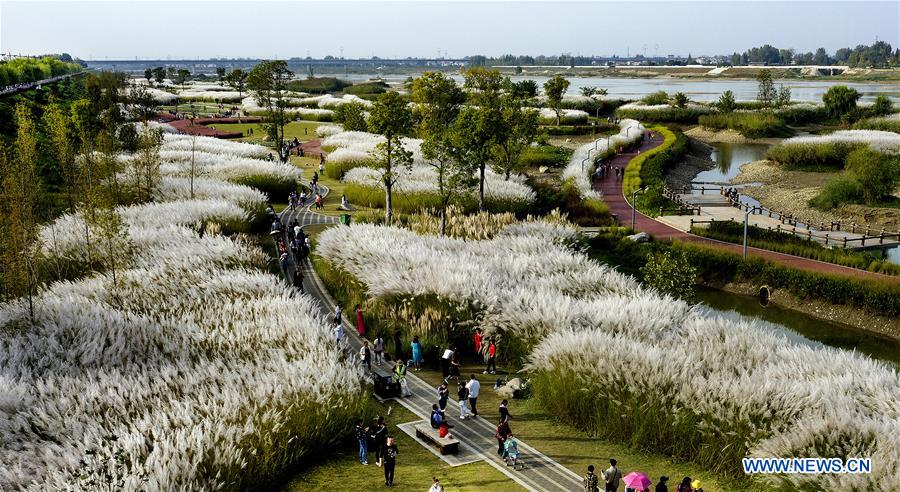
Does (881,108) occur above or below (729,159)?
above

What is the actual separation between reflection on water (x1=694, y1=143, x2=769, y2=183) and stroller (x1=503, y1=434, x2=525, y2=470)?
2556 inches

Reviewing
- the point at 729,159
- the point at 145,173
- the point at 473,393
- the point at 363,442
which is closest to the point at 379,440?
the point at 363,442

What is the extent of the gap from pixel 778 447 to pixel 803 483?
119 cm

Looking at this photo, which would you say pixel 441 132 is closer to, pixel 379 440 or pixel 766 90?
pixel 379 440

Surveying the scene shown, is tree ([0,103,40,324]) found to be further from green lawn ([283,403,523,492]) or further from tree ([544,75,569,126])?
tree ([544,75,569,126])

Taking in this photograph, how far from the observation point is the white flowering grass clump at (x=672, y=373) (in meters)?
16.7

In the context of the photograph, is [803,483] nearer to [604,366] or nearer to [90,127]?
[604,366]

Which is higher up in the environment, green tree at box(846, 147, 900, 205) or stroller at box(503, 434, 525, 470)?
green tree at box(846, 147, 900, 205)

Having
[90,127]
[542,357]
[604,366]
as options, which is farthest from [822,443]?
[90,127]

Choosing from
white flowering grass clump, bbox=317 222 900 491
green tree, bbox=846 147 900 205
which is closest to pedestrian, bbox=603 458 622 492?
white flowering grass clump, bbox=317 222 900 491

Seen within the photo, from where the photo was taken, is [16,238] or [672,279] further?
[672,279]

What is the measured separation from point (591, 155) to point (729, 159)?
83.1ft

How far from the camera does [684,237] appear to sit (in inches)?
1822

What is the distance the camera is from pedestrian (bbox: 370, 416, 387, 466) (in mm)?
18312
